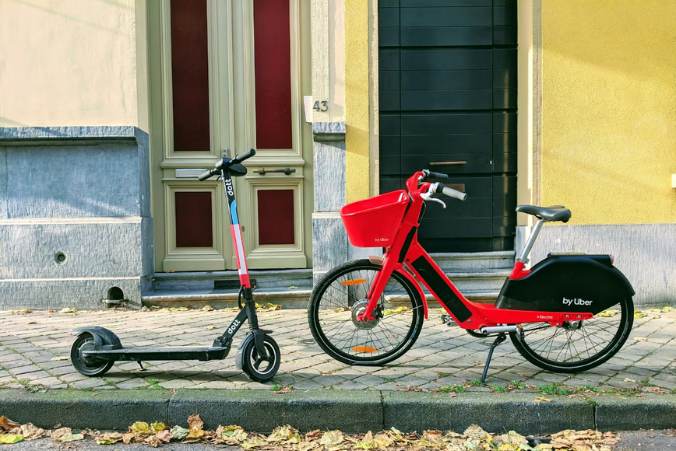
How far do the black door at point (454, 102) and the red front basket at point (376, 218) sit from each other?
2.59 metres

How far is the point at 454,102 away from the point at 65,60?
404cm

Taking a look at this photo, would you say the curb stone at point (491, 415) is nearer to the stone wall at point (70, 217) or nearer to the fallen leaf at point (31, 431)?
the fallen leaf at point (31, 431)

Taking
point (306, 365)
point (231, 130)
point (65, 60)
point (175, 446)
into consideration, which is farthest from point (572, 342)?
point (65, 60)

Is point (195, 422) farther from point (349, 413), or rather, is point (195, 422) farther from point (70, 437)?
point (349, 413)

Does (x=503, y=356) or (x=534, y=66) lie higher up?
(x=534, y=66)

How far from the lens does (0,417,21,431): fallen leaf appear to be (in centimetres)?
303

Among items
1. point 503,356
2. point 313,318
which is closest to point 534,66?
point 503,356

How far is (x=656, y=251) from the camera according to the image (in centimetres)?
599

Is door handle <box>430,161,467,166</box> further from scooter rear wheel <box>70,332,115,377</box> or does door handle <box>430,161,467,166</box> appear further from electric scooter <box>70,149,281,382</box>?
scooter rear wheel <box>70,332,115,377</box>

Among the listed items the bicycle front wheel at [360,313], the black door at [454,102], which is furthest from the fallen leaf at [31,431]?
the black door at [454,102]

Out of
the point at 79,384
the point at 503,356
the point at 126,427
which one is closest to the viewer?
the point at 126,427

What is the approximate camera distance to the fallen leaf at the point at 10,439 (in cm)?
288

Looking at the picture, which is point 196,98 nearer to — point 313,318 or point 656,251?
point 313,318

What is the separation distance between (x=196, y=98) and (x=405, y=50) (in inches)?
91.4
